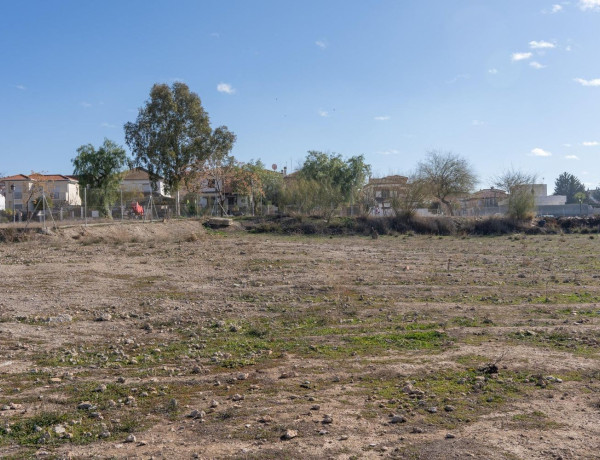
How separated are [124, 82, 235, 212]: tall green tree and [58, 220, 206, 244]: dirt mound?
38.8 ft

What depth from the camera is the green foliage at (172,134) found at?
1793 inches

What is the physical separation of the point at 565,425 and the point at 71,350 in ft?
20.9

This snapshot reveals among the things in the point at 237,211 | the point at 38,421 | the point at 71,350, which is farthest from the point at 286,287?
the point at 237,211

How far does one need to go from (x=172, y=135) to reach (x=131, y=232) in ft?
60.1

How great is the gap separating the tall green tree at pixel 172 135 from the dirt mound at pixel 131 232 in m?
11.8

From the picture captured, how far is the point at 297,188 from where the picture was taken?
149 feet

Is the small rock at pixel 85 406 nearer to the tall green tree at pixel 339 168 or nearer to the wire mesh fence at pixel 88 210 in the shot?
the wire mesh fence at pixel 88 210

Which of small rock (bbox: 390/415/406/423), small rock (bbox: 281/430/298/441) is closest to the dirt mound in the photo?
small rock (bbox: 281/430/298/441)

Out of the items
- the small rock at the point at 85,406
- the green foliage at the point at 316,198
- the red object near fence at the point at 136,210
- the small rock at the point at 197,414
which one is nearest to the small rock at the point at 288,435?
the small rock at the point at 197,414

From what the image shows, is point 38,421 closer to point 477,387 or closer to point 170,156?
point 477,387

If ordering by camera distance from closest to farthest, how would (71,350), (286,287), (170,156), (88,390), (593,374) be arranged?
1. (88,390)
2. (593,374)
3. (71,350)
4. (286,287)
5. (170,156)

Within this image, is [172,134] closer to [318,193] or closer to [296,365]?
[318,193]

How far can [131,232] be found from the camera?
29125mm

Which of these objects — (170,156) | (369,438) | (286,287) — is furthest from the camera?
(170,156)
